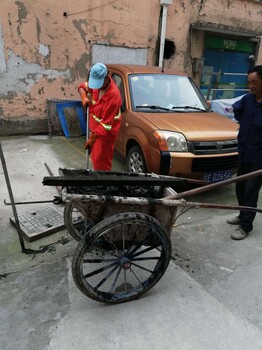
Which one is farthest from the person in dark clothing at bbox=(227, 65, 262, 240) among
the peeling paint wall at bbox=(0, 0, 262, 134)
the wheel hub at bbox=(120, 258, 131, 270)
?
the peeling paint wall at bbox=(0, 0, 262, 134)

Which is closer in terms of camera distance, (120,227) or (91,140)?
(120,227)

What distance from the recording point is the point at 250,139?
325cm

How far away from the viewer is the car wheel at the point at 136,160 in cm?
453

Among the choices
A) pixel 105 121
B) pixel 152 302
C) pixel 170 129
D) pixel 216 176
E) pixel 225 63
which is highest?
pixel 225 63

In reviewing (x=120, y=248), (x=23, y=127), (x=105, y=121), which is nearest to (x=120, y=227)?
(x=120, y=248)

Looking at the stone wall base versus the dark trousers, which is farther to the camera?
the stone wall base

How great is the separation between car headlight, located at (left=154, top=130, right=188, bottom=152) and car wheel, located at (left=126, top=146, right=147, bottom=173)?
51 centimetres

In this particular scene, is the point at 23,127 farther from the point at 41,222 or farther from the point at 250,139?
the point at 250,139

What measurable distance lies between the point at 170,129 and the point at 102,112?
3.46 ft

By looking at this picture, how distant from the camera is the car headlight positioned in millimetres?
4082

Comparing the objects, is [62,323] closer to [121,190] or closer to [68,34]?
[121,190]

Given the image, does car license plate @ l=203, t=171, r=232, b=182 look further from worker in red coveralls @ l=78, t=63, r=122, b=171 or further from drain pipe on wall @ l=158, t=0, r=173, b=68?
drain pipe on wall @ l=158, t=0, r=173, b=68

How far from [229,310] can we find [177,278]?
0.53 metres

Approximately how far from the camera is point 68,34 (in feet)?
24.1
